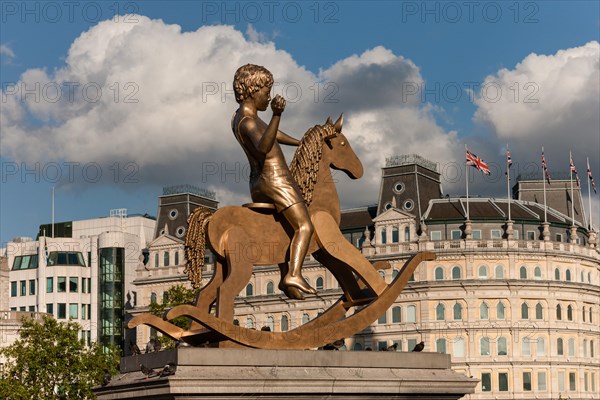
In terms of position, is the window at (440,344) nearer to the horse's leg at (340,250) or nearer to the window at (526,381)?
the window at (526,381)

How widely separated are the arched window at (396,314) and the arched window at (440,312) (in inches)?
115

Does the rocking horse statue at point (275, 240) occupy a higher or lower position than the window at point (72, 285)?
lower

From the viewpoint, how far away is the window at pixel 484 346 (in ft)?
296

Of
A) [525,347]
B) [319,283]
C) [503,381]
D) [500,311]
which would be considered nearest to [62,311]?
[319,283]

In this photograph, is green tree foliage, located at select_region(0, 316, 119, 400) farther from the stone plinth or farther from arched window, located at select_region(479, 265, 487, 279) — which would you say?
the stone plinth

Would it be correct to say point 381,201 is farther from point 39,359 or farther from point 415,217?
point 39,359

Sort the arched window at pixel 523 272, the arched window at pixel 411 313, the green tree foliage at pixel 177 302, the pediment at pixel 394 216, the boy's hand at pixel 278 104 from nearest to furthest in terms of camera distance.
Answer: the boy's hand at pixel 278 104 → the green tree foliage at pixel 177 302 → the arched window at pixel 523 272 → the arched window at pixel 411 313 → the pediment at pixel 394 216

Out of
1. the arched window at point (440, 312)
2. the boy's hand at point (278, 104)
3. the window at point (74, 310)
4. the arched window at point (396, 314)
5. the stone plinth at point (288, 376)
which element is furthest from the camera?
the window at point (74, 310)

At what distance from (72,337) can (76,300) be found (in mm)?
39954

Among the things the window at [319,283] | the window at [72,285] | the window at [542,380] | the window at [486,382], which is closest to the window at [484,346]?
the window at [486,382]

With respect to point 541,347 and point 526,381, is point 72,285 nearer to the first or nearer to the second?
point 526,381

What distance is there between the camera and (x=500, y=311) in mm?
90500

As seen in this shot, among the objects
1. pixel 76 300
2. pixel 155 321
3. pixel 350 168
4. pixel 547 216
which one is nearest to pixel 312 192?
pixel 350 168

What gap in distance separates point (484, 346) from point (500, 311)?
2863mm
